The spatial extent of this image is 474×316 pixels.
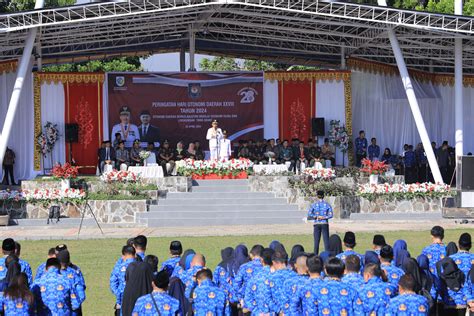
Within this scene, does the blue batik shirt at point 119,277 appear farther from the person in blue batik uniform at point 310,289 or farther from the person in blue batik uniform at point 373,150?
the person in blue batik uniform at point 373,150

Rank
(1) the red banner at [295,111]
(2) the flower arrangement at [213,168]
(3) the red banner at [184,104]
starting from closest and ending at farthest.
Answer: (2) the flower arrangement at [213,168]
(3) the red banner at [184,104]
(1) the red banner at [295,111]

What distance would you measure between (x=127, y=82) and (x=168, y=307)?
27.1 m

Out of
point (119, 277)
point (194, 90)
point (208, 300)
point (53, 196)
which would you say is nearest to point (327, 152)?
point (194, 90)

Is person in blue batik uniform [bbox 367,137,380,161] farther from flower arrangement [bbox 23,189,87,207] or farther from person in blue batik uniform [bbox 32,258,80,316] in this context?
person in blue batik uniform [bbox 32,258,80,316]

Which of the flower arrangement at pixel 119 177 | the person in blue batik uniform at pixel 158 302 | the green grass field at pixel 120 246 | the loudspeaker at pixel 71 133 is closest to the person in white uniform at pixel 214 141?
the flower arrangement at pixel 119 177

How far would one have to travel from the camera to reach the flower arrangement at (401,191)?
28.9m

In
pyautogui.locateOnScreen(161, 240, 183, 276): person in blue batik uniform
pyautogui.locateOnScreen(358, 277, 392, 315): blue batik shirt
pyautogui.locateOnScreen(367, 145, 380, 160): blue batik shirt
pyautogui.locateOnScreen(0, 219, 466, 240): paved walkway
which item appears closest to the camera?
pyautogui.locateOnScreen(358, 277, 392, 315): blue batik shirt

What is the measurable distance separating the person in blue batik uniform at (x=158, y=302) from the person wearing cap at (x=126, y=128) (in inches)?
1036

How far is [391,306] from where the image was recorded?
9.30 meters

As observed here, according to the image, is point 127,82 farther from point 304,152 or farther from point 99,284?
point 99,284

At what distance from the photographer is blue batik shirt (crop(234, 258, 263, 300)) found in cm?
1095

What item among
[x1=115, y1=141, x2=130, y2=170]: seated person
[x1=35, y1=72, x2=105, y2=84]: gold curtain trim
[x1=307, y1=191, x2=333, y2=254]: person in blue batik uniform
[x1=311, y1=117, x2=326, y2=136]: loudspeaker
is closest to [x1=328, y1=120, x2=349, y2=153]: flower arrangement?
[x1=311, y1=117, x2=326, y2=136]: loudspeaker

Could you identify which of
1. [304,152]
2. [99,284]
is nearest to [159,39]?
[304,152]

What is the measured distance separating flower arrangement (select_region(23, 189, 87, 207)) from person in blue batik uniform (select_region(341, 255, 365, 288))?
18.6 metres
